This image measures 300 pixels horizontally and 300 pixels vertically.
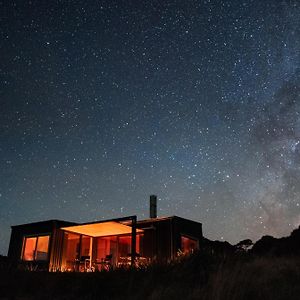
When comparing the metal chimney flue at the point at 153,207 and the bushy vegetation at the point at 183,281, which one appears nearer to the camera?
the bushy vegetation at the point at 183,281

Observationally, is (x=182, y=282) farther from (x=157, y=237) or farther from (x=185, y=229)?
(x=185, y=229)

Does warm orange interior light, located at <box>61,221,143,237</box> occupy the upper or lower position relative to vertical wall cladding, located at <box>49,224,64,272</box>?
upper

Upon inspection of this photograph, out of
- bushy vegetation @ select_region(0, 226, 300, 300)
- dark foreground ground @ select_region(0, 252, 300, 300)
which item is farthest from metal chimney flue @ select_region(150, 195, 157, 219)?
dark foreground ground @ select_region(0, 252, 300, 300)

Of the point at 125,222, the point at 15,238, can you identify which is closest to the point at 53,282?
the point at 125,222

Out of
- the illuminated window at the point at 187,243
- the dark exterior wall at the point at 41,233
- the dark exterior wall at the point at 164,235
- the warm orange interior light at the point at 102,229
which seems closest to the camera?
the warm orange interior light at the point at 102,229

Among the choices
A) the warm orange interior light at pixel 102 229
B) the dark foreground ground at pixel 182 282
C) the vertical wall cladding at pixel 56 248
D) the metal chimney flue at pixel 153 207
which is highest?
the metal chimney flue at pixel 153 207

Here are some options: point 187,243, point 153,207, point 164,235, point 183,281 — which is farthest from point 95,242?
point 183,281

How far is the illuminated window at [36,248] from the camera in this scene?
748 inches

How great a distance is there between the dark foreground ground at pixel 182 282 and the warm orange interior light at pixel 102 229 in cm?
311

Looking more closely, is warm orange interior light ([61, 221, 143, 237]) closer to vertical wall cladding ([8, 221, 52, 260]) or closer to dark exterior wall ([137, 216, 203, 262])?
dark exterior wall ([137, 216, 203, 262])

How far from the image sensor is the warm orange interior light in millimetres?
16339

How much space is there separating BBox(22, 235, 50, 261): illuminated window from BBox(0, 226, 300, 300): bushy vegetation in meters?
4.60

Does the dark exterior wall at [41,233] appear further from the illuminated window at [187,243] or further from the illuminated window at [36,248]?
the illuminated window at [187,243]

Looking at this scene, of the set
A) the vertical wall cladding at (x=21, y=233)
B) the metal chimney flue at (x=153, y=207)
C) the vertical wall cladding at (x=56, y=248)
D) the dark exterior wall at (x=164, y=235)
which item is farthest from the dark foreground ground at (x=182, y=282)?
the metal chimney flue at (x=153, y=207)
